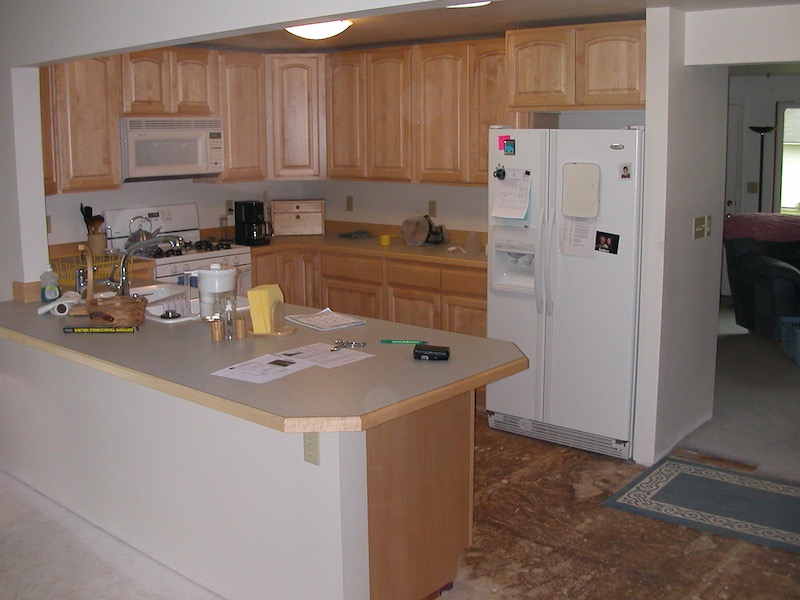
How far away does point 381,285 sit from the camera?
560 centimetres

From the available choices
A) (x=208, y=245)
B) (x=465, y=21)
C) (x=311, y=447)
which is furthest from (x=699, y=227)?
(x=208, y=245)

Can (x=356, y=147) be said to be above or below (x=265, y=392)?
above

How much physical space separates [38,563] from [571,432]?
8.70 feet

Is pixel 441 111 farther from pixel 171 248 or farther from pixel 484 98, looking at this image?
pixel 171 248

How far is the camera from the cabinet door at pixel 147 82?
5137mm

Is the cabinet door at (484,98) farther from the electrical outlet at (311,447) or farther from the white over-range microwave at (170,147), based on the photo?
the electrical outlet at (311,447)

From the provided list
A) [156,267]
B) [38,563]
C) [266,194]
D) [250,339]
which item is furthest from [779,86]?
[38,563]

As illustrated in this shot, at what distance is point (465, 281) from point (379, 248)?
2.57 ft

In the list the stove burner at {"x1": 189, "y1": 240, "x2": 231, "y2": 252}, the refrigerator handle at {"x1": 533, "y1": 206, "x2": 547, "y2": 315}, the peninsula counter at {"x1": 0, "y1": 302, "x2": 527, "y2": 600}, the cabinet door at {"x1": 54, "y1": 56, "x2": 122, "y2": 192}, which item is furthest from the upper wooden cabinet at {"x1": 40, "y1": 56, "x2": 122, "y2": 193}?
the refrigerator handle at {"x1": 533, "y1": 206, "x2": 547, "y2": 315}

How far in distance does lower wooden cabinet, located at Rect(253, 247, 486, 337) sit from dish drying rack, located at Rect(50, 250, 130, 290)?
3.24 ft

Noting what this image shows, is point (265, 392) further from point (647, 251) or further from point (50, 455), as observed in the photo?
point (647, 251)

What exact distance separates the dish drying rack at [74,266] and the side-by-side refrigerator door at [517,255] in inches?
76.5

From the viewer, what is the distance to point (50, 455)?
3.96 meters

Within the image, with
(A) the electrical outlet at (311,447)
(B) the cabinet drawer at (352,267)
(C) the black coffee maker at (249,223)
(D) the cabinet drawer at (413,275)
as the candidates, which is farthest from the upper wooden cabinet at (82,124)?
(A) the electrical outlet at (311,447)
